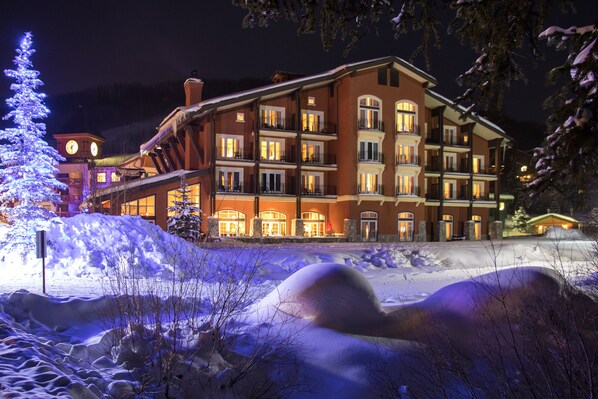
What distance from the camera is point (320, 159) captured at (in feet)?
136

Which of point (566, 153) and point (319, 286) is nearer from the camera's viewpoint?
point (566, 153)

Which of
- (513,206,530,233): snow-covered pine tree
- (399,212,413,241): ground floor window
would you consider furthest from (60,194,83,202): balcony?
(513,206,530,233): snow-covered pine tree

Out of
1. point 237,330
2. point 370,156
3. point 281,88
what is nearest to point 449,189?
point 370,156

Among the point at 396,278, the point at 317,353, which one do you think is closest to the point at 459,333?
the point at 317,353

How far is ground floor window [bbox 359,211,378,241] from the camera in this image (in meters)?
40.4

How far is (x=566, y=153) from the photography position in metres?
6.65

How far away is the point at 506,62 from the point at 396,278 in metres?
15.0

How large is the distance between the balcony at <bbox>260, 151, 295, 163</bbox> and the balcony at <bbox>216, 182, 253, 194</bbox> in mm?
2560

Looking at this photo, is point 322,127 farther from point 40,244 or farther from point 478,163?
point 40,244

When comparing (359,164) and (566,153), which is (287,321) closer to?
(566,153)

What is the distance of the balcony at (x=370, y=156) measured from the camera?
40.4 metres

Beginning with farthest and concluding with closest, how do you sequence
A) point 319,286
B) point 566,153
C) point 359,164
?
point 359,164 < point 319,286 < point 566,153

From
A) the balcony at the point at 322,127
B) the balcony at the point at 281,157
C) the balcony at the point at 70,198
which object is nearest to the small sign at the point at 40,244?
the balcony at the point at 281,157

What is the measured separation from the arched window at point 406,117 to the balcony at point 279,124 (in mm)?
9463
